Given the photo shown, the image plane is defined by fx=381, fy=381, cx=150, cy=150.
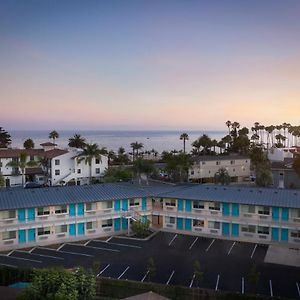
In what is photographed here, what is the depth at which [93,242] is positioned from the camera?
38312mm

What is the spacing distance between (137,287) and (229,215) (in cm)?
1587

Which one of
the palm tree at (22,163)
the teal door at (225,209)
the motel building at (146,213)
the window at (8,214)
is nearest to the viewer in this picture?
the window at (8,214)

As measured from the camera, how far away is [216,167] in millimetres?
73938

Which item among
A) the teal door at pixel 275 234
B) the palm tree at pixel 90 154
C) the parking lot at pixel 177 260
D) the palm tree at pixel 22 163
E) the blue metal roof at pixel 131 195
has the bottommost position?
the parking lot at pixel 177 260

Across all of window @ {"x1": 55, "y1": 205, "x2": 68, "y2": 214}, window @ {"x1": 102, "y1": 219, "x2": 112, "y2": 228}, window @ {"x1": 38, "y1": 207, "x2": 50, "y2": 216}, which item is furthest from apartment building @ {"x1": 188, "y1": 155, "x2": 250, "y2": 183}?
window @ {"x1": 38, "y1": 207, "x2": 50, "y2": 216}

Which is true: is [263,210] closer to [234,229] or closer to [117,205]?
[234,229]

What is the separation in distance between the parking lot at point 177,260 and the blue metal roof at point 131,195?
4295mm

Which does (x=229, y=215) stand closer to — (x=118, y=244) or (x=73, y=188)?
(x=118, y=244)

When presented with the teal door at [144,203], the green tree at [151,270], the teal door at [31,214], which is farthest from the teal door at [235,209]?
the teal door at [31,214]

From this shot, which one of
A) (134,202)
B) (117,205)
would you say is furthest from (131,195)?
(117,205)

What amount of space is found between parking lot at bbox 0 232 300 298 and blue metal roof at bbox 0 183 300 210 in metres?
4.30

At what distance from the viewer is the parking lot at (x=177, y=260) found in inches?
1121

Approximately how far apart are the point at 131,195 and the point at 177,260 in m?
10.5

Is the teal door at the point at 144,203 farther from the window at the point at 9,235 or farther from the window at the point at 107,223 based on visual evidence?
the window at the point at 9,235
